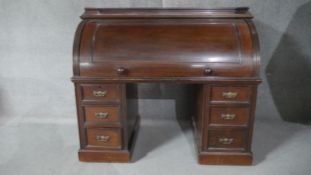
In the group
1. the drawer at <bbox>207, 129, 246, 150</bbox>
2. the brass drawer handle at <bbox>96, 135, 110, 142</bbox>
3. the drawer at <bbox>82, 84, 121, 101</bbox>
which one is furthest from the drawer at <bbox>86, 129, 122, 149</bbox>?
the drawer at <bbox>207, 129, 246, 150</bbox>

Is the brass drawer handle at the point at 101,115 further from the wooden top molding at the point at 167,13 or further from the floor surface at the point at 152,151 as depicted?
the wooden top molding at the point at 167,13

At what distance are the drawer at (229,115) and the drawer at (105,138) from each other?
686mm

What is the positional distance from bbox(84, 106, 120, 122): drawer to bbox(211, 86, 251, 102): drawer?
0.68 m

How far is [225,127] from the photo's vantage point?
1.92 meters

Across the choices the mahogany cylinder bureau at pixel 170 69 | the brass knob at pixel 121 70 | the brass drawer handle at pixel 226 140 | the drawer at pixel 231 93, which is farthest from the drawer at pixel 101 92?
the brass drawer handle at pixel 226 140

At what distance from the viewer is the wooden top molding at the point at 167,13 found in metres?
1.97

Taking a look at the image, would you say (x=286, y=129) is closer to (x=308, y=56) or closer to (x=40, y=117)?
(x=308, y=56)

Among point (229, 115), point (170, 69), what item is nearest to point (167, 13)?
point (170, 69)

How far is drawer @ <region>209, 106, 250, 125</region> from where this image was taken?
1.88 m

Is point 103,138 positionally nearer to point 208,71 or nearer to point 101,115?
point 101,115

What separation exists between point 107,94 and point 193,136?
93cm

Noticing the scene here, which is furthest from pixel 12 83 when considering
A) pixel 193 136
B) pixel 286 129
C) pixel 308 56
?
pixel 308 56

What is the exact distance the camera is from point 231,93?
183cm

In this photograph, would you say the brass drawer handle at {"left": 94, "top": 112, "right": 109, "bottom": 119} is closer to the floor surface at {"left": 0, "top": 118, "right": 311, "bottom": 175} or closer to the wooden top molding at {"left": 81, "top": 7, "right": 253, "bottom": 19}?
the floor surface at {"left": 0, "top": 118, "right": 311, "bottom": 175}
